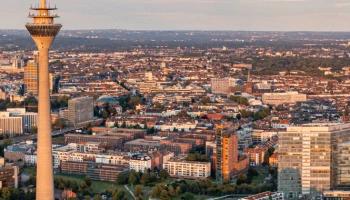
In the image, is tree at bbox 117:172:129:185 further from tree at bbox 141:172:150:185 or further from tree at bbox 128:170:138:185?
tree at bbox 141:172:150:185

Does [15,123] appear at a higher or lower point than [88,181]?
lower

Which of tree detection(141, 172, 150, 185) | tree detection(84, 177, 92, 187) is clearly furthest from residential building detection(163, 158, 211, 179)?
tree detection(84, 177, 92, 187)

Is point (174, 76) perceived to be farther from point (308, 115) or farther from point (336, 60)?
point (308, 115)

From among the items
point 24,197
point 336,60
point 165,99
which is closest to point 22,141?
point 24,197

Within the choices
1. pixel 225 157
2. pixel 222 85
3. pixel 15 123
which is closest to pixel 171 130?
pixel 15 123

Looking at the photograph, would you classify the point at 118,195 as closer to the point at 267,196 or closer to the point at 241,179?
the point at 267,196

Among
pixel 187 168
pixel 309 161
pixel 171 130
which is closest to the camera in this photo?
pixel 309 161

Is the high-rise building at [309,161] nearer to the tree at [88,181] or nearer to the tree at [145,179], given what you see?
the tree at [145,179]
